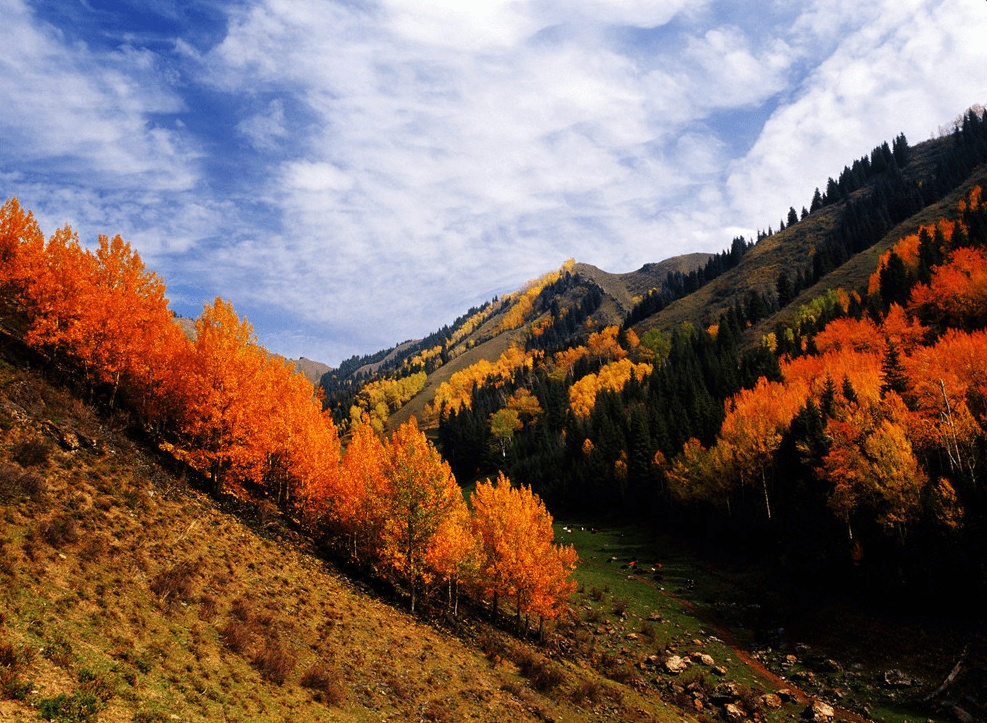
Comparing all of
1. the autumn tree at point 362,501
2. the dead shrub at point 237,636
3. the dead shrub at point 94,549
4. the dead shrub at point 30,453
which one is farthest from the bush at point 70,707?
the autumn tree at point 362,501

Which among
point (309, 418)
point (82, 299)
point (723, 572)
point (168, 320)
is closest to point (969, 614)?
point (723, 572)

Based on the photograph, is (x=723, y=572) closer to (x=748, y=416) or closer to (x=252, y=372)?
(x=748, y=416)

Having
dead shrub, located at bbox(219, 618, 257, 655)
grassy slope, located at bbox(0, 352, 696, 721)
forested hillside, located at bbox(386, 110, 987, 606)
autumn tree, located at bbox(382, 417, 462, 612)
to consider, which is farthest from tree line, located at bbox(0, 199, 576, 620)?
forested hillside, located at bbox(386, 110, 987, 606)

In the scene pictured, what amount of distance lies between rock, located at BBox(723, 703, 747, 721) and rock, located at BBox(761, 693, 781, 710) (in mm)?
2151

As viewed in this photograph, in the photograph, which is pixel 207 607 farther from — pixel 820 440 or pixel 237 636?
pixel 820 440

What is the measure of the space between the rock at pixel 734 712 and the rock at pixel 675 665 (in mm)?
6600

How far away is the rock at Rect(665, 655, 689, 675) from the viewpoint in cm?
4716

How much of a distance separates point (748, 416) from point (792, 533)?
21.9 meters

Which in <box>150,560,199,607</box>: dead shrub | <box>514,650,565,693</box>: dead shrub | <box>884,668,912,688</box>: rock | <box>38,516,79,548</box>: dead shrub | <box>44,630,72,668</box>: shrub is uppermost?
<box>38,516,79,548</box>: dead shrub

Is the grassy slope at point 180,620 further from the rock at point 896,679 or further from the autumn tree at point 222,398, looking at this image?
the rock at point 896,679

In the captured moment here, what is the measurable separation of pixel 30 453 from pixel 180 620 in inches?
478

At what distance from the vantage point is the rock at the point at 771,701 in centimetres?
4036

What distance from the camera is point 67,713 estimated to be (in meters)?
12.9

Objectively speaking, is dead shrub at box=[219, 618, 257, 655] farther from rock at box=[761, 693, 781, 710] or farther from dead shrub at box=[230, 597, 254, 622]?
rock at box=[761, 693, 781, 710]
